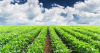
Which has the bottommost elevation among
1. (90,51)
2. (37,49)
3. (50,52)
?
(50,52)

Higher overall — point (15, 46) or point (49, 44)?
point (15, 46)

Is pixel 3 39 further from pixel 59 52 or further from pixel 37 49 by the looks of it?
pixel 59 52

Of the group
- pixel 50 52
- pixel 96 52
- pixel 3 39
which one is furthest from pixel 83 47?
pixel 3 39

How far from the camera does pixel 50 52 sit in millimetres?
5797

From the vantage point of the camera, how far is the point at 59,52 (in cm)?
323

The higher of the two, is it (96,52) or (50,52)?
(96,52)

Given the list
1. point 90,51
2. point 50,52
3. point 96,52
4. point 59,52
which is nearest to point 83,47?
point 90,51

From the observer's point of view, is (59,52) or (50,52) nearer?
(59,52)

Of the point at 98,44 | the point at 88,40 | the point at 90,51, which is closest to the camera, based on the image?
the point at 90,51

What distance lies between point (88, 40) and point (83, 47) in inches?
118

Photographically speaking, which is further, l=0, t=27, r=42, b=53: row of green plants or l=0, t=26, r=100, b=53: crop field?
l=0, t=26, r=100, b=53: crop field

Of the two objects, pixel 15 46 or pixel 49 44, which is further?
pixel 49 44

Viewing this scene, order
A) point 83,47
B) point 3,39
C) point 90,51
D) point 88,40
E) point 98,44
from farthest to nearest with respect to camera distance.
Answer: point 88,40 < point 3,39 < point 98,44 < point 83,47 < point 90,51

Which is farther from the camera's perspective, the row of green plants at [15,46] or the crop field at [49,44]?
the crop field at [49,44]
